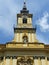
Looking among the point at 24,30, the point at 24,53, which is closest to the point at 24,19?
the point at 24,30

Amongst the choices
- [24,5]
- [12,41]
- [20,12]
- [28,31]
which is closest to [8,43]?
[12,41]

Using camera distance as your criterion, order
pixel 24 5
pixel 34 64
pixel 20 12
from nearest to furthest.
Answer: pixel 34 64 < pixel 20 12 < pixel 24 5

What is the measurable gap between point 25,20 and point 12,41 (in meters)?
6.20

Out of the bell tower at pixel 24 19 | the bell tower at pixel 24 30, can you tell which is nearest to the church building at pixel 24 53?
the bell tower at pixel 24 30

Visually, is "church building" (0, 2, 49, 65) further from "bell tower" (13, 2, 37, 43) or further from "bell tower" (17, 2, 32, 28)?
"bell tower" (17, 2, 32, 28)

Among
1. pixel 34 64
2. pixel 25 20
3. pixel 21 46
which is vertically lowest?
pixel 34 64

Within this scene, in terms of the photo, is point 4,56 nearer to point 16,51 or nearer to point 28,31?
point 16,51

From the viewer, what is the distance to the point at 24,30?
49.6m

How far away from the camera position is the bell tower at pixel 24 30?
48422mm

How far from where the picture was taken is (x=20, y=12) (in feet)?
175

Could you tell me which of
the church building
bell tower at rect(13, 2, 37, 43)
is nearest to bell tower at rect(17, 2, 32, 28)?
bell tower at rect(13, 2, 37, 43)

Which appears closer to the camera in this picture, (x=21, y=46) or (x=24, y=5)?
(x=21, y=46)

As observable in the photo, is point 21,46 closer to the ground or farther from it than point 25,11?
closer to the ground

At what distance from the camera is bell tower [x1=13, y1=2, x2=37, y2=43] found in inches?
1906
